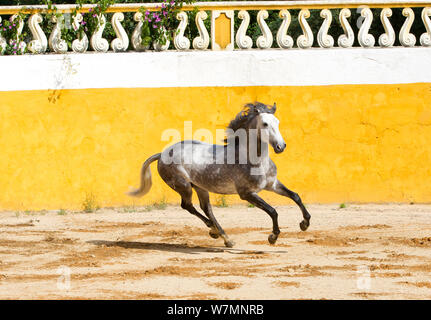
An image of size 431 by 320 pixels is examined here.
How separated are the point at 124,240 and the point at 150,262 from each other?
5.62ft

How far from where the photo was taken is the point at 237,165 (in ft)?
32.5

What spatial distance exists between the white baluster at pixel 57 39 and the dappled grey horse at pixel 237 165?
12.6ft

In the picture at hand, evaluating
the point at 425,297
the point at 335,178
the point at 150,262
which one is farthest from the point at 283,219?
the point at 425,297

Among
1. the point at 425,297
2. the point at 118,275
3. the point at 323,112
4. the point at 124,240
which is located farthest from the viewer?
the point at 323,112

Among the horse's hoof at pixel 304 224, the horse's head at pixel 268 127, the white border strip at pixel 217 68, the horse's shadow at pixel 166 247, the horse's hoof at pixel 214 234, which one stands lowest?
the horse's shadow at pixel 166 247

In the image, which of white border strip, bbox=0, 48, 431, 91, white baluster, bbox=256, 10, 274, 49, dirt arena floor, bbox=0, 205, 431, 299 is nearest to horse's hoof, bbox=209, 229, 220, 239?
dirt arena floor, bbox=0, 205, 431, 299

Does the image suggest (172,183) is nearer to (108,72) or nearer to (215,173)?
(215,173)

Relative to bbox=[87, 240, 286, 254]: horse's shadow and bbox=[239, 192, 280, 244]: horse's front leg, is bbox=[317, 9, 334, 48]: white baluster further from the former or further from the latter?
bbox=[87, 240, 286, 254]: horse's shadow

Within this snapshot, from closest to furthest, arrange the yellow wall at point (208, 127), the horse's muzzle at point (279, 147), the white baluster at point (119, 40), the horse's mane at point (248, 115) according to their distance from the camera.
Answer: the horse's muzzle at point (279, 147), the horse's mane at point (248, 115), the yellow wall at point (208, 127), the white baluster at point (119, 40)

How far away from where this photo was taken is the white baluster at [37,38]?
13539 mm

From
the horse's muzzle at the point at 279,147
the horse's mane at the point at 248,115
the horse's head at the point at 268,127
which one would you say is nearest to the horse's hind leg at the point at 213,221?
the horse's mane at the point at 248,115

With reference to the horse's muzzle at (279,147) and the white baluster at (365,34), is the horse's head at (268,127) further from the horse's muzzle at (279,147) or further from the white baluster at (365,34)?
the white baluster at (365,34)

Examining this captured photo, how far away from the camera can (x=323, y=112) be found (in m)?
13.3

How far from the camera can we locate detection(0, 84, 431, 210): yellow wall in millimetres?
13312
